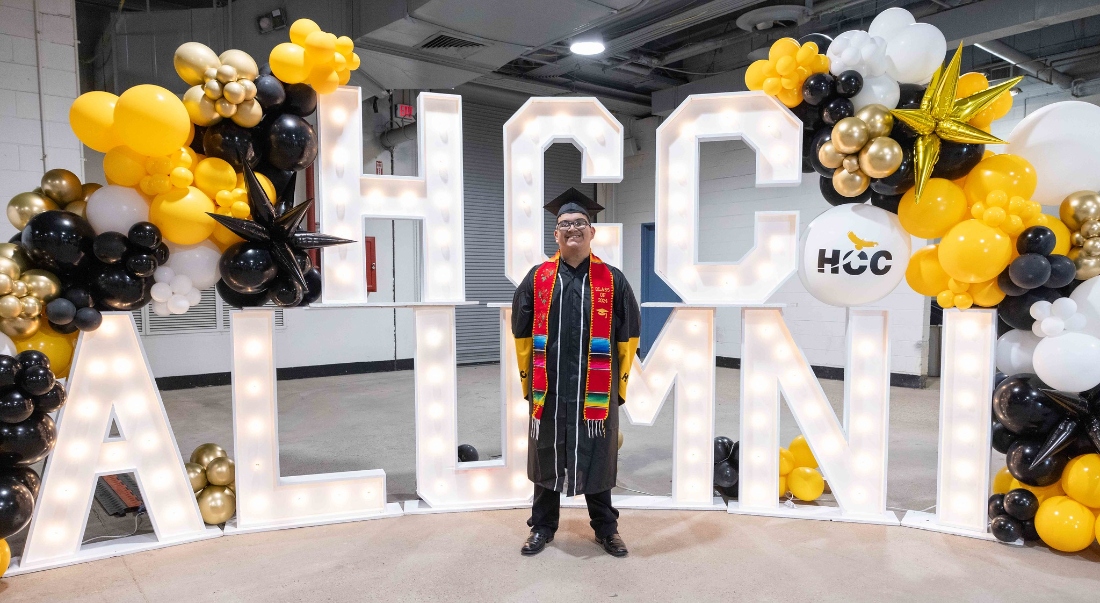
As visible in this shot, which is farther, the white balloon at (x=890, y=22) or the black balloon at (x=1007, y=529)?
the white balloon at (x=890, y=22)

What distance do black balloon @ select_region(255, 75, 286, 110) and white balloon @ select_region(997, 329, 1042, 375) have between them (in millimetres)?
3852

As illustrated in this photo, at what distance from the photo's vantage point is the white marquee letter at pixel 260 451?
328 cm

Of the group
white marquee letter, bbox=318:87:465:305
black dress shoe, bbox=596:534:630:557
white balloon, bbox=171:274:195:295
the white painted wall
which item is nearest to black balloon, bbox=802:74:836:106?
white marquee letter, bbox=318:87:465:305

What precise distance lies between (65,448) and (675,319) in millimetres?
3085

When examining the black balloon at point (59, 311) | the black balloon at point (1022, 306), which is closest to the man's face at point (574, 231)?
the black balloon at point (1022, 306)

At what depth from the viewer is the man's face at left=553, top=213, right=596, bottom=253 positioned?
9.79ft

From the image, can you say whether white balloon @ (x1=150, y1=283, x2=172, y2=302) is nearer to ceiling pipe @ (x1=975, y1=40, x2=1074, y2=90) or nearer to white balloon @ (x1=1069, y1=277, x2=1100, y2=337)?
white balloon @ (x1=1069, y1=277, x2=1100, y2=337)

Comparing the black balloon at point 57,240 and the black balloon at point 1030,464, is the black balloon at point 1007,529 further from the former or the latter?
the black balloon at point 57,240

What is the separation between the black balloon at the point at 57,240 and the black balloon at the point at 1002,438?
4546 millimetres

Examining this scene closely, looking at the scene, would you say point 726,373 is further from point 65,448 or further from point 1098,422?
point 65,448

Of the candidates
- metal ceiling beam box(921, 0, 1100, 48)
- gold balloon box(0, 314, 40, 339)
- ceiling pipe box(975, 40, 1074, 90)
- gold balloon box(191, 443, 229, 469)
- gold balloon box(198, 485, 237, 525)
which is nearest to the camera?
gold balloon box(0, 314, 40, 339)

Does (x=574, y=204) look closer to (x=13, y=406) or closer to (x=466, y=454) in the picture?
(x=466, y=454)

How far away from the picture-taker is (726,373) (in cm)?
938

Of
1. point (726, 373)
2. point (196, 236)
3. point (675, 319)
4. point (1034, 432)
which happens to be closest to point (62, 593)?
point (196, 236)
